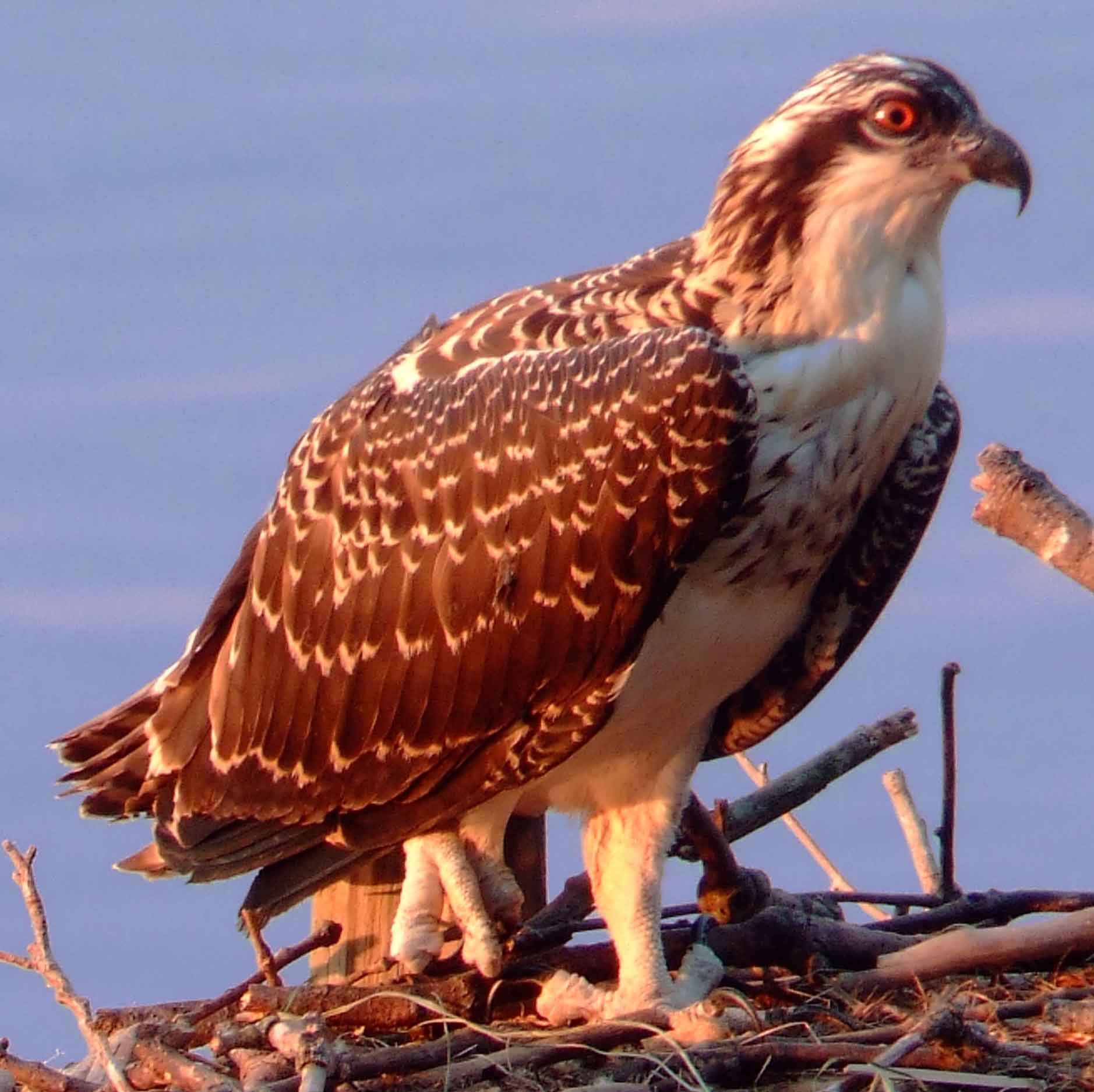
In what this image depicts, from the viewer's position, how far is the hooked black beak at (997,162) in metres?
6.44

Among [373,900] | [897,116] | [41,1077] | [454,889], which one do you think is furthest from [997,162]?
[41,1077]

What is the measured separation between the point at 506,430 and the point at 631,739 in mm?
1009

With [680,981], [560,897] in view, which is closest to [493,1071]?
[680,981]

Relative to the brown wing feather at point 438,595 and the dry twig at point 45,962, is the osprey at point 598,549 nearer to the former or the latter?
the brown wing feather at point 438,595

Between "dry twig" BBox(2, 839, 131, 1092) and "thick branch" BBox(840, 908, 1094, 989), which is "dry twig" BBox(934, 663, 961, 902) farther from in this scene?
"dry twig" BBox(2, 839, 131, 1092)

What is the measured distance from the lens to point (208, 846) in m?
7.14

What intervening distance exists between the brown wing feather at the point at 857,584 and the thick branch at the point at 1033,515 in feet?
4.22

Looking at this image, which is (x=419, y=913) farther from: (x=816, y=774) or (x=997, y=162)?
(x=997, y=162)

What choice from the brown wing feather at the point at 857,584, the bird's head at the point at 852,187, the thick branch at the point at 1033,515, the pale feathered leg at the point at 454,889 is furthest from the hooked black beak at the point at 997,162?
the pale feathered leg at the point at 454,889

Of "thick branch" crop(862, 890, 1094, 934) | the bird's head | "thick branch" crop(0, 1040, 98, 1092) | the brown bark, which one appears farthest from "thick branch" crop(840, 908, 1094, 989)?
"thick branch" crop(0, 1040, 98, 1092)

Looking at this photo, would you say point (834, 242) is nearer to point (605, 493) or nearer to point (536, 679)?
point (605, 493)

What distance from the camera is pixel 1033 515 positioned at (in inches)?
216

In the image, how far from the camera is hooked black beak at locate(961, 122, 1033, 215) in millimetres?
6438

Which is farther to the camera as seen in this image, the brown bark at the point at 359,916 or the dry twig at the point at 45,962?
the brown bark at the point at 359,916
